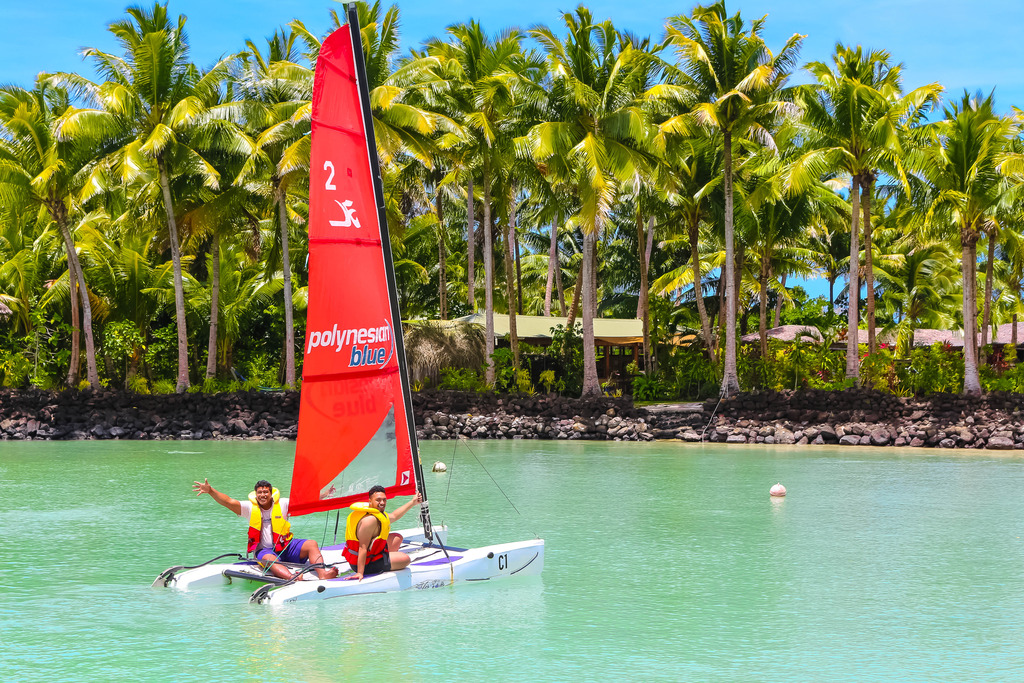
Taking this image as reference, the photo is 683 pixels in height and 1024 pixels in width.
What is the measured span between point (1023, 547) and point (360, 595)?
8.12 m

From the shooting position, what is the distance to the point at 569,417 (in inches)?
1161

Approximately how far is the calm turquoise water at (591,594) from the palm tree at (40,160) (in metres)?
13.5

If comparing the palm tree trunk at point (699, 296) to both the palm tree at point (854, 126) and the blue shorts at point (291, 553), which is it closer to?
the palm tree at point (854, 126)

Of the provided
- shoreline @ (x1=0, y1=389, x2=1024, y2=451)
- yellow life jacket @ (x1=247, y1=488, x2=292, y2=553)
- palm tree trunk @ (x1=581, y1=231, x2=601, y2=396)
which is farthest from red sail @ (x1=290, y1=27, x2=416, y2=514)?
palm tree trunk @ (x1=581, y1=231, x2=601, y2=396)

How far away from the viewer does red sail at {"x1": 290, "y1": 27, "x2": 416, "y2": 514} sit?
9.84m

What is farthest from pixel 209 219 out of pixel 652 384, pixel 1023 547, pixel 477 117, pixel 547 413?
pixel 1023 547

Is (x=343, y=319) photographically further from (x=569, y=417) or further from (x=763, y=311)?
(x=763, y=311)

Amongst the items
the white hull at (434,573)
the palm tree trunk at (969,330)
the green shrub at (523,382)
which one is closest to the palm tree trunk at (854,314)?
the palm tree trunk at (969,330)

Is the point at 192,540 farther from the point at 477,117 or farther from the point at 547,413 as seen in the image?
the point at 477,117

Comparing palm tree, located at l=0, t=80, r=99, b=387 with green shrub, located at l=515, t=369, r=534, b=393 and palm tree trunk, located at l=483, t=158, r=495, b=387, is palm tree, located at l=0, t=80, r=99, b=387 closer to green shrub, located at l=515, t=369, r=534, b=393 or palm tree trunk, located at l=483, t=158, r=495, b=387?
palm tree trunk, located at l=483, t=158, r=495, b=387

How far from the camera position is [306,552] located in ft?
32.5

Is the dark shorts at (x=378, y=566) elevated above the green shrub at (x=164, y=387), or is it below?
below

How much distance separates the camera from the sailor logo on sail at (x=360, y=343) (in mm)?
9852

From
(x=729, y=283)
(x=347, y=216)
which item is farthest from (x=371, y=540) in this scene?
(x=729, y=283)
